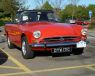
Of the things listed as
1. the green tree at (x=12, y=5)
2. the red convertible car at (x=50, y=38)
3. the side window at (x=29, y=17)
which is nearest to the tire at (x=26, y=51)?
the red convertible car at (x=50, y=38)

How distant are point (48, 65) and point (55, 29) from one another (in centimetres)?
148

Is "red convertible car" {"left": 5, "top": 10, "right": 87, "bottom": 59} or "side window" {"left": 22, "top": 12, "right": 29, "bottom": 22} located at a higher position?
"side window" {"left": 22, "top": 12, "right": 29, "bottom": 22}

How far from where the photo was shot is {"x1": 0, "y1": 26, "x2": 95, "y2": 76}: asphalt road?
8.98 metres

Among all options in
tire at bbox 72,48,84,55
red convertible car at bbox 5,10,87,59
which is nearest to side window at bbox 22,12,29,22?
red convertible car at bbox 5,10,87,59

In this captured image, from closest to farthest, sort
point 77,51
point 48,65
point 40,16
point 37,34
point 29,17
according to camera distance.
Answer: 1. point 48,65
2. point 37,34
3. point 77,51
4. point 29,17
5. point 40,16

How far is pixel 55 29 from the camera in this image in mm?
11172

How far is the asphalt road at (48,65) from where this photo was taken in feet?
29.5

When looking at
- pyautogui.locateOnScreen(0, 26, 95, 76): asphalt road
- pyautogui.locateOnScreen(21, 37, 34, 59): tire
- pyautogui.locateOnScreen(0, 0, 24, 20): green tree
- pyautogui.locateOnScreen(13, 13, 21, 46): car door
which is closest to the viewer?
pyautogui.locateOnScreen(0, 26, 95, 76): asphalt road

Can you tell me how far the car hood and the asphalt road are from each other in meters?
0.83

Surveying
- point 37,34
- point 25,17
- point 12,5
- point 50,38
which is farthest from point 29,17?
point 12,5

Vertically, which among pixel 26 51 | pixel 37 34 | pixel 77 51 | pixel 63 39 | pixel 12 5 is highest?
pixel 37 34

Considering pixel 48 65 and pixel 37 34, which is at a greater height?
pixel 37 34

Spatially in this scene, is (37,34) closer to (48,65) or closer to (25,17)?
(48,65)

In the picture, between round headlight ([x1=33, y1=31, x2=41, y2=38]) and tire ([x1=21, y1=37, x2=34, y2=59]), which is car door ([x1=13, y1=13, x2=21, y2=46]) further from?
round headlight ([x1=33, y1=31, x2=41, y2=38])
